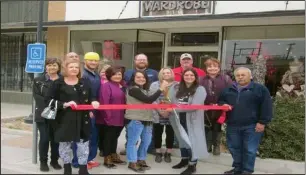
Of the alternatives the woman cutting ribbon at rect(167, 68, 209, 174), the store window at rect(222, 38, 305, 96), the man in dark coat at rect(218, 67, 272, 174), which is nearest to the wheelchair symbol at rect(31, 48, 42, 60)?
the woman cutting ribbon at rect(167, 68, 209, 174)

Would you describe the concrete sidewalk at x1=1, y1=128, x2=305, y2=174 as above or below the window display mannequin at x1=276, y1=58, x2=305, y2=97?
below

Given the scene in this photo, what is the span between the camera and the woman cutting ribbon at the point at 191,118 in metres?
5.48

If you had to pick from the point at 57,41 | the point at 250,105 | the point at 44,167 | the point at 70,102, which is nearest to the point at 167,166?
the point at 250,105

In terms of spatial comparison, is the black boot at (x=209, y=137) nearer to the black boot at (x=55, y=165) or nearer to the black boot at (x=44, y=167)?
the black boot at (x=55, y=165)

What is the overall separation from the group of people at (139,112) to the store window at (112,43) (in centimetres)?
618

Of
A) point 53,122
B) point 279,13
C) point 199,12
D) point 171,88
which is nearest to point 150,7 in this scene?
point 199,12

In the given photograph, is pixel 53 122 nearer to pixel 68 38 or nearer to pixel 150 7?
pixel 150 7

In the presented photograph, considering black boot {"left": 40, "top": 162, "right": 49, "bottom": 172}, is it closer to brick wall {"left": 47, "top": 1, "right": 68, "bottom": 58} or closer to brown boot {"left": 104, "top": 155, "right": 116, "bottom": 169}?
brown boot {"left": 104, "top": 155, "right": 116, "bottom": 169}

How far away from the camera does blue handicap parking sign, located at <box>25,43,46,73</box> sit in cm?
563

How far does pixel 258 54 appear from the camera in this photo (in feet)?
33.4

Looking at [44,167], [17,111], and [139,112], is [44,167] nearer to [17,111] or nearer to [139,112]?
[139,112]

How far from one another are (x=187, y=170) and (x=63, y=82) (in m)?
2.07

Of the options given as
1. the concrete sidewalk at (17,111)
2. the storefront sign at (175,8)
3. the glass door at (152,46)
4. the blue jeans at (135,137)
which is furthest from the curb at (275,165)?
the glass door at (152,46)

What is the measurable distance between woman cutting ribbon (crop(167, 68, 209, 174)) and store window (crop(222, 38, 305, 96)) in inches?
174
